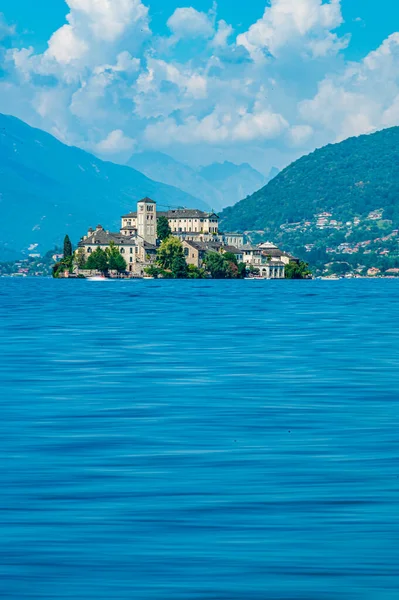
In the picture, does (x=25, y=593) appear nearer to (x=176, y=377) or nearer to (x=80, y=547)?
(x=80, y=547)

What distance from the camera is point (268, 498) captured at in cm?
1543

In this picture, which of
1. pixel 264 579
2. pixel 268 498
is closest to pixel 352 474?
pixel 268 498

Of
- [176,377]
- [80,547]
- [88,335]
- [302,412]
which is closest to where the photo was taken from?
[80,547]

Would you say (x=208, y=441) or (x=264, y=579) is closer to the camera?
(x=264, y=579)

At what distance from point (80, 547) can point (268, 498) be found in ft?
10.9

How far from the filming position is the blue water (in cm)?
1230

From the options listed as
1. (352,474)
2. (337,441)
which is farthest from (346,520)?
(337,441)

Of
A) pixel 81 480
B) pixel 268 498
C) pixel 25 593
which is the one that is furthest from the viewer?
pixel 81 480

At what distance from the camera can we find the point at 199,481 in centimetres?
1647

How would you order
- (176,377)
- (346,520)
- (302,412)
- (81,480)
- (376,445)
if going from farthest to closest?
(176,377)
(302,412)
(376,445)
(81,480)
(346,520)

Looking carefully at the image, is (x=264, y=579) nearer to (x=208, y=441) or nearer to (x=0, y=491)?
(x=0, y=491)

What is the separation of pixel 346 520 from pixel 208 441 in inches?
237

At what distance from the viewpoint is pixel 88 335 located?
49844 millimetres

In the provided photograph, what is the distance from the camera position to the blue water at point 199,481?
1230 centimetres
